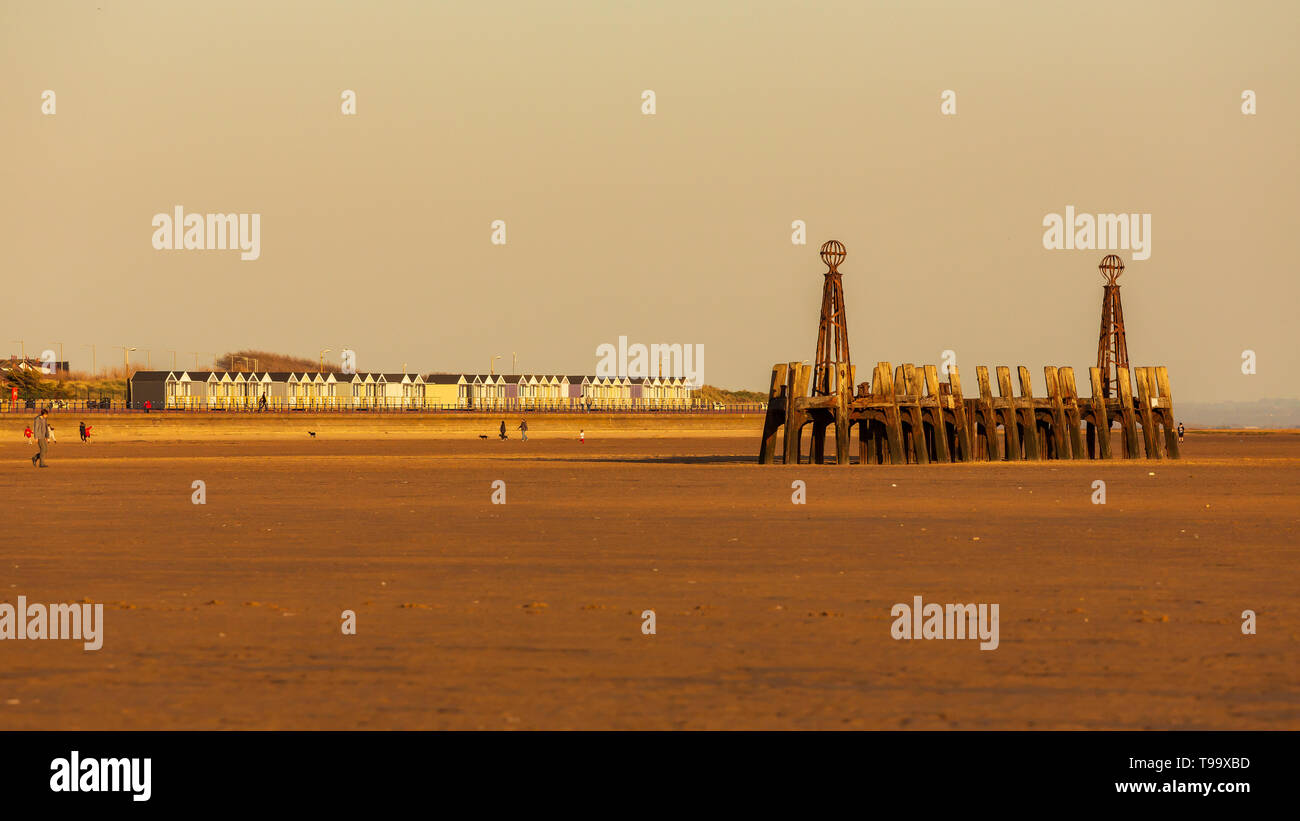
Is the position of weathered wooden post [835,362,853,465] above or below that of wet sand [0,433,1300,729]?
above

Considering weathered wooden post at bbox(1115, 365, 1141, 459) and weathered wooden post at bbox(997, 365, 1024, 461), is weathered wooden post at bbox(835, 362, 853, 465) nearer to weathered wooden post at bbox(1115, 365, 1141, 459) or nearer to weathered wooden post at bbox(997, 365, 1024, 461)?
weathered wooden post at bbox(997, 365, 1024, 461)

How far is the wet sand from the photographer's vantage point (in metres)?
8.35

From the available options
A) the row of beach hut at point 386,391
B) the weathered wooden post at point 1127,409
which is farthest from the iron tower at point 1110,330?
the row of beach hut at point 386,391

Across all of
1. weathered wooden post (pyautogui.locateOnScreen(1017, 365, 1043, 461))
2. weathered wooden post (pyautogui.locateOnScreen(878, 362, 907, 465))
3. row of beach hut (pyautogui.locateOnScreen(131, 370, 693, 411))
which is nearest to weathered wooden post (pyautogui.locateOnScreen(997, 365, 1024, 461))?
weathered wooden post (pyautogui.locateOnScreen(1017, 365, 1043, 461))

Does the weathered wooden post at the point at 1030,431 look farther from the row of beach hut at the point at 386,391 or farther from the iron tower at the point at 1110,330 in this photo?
the row of beach hut at the point at 386,391

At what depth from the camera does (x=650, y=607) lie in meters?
12.1

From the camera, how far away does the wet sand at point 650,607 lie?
8352 millimetres

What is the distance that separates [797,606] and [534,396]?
165691mm

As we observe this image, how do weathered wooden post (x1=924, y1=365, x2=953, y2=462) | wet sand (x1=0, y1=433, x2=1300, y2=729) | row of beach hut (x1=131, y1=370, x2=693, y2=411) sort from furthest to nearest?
row of beach hut (x1=131, y1=370, x2=693, y2=411) < weathered wooden post (x1=924, y1=365, x2=953, y2=462) < wet sand (x1=0, y1=433, x2=1300, y2=729)

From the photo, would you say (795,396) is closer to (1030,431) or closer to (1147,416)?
(1030,431)

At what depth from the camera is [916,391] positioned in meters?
39.7

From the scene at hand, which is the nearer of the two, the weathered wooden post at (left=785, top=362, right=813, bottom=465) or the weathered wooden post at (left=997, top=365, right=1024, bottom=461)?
the weathered wooden post at (left=785, top=362, right=813, bottom=465)

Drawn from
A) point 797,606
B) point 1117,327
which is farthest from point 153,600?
point 1117,327
